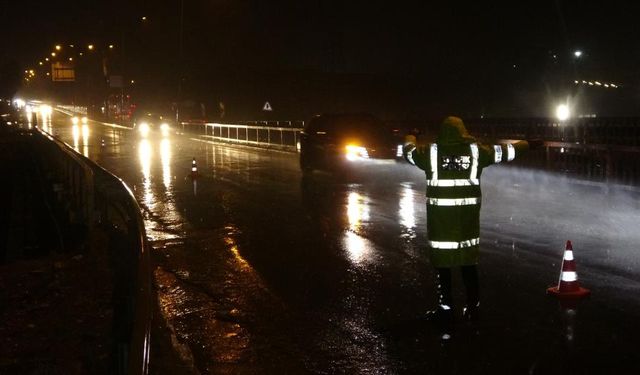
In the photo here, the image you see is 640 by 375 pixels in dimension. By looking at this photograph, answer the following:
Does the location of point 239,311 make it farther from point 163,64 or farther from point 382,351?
point 163,64

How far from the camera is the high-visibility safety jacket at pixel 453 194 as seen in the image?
5.93 meters

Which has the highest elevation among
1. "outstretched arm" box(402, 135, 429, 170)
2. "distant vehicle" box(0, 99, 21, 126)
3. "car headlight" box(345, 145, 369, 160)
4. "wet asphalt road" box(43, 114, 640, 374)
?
"distant vehicle" box(0, 99, 21, 126)

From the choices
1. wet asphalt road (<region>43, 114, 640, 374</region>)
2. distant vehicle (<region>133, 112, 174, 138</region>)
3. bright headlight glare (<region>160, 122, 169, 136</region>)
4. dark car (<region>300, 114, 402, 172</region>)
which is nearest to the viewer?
wet asphalt road (<region>43, 114, 640, 374</region>)

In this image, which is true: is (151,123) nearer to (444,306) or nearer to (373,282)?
(373,282)

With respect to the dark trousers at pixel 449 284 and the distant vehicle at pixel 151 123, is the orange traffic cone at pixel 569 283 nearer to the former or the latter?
the dark trousers at pixel 449 284

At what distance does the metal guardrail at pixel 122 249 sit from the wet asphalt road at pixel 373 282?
1.47 ft

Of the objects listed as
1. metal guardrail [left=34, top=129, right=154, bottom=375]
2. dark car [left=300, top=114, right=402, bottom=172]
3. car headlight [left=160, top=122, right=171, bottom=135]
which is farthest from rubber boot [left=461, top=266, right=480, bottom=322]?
car headlight [left=160, top=122, right=171, bottom=135]

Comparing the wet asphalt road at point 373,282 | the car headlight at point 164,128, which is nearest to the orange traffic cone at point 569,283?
the wet asphalt road at point 373,282

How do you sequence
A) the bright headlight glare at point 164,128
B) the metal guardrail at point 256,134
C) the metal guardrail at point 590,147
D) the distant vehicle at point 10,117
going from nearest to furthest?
1. the metal guardrail at point 590,147
2. the metal guardrail at point 256,134
3. the distant vehicle at point 10,117
4. the bright headlight glare at point 164,128

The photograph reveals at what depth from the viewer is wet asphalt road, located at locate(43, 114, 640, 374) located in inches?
216

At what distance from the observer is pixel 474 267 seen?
A: 20.3ft

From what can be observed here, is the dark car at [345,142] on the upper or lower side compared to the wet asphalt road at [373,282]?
upper

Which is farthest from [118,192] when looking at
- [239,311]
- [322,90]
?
[322,90]

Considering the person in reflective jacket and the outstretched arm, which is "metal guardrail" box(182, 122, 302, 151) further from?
the person in reflective jacket
